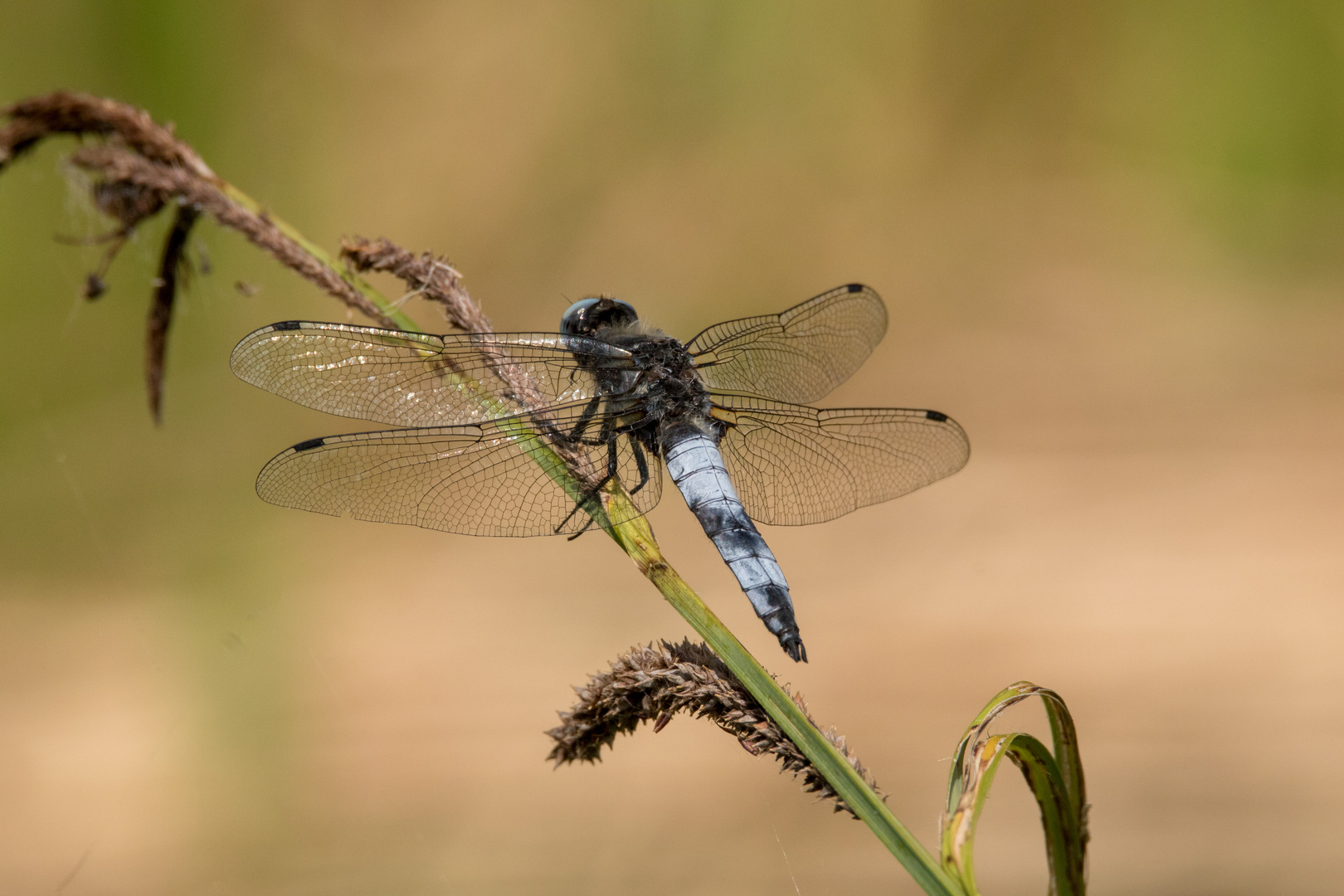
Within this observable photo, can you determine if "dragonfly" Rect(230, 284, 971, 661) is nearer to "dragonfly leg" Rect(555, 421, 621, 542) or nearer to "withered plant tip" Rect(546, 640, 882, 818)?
"dragonfly leg" Rect(555, 421, 621, 542)

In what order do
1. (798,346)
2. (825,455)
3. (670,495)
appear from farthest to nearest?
(670,495) → (798,346) → (825,455)

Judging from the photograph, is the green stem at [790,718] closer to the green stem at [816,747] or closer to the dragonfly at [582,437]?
the green stem at [816,747]

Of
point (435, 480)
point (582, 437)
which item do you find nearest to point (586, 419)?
point (582, 437)

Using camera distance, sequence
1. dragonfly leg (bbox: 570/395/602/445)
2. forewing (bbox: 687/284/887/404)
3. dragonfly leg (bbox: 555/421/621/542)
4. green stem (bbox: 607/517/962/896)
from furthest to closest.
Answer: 1. forewing (bbox: 687/284/887/404)
2. dragonfly leg (bbox: 570/395/602/445)
3. dragonfly leg (bbox: 555/421/621/542)
4. green stem (bbox: 607/517/962/896)

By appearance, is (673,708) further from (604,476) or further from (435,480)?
(435,480)

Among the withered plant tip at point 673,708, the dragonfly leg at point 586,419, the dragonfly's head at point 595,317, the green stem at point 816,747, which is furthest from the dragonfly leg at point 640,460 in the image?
the withered plant tip at point 673,708

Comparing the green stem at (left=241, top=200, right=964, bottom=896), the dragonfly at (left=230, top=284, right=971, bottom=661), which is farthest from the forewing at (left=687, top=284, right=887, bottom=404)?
the green stem at (left=241, top=200, right=964, bottom=896)
